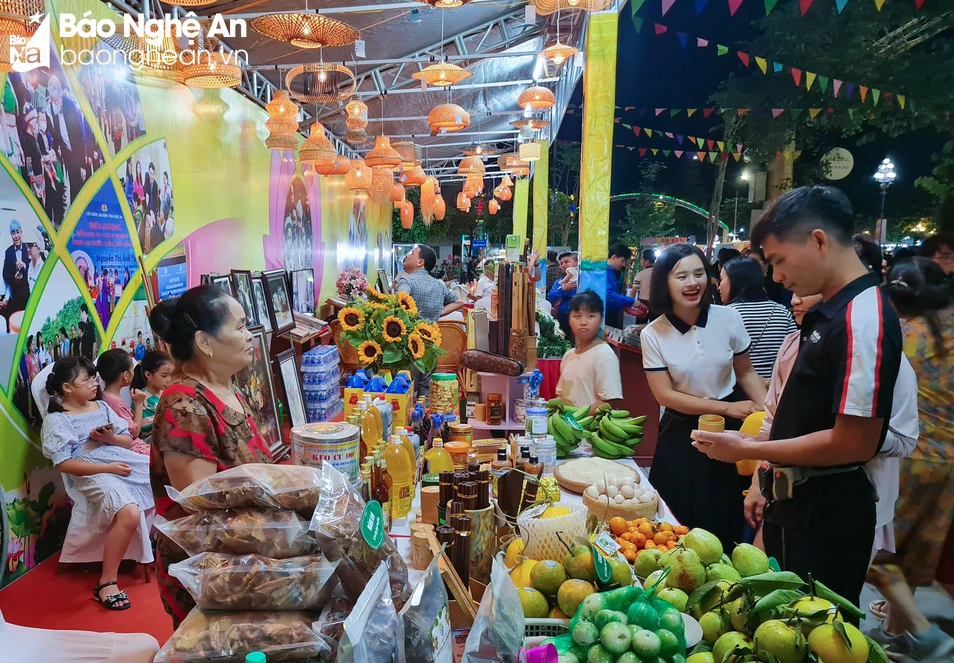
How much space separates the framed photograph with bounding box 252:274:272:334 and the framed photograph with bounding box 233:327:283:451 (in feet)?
5.64

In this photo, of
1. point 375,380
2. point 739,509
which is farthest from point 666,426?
point 375,380

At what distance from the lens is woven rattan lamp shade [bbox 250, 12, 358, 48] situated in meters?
3.49

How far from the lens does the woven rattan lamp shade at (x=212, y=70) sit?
398 cm

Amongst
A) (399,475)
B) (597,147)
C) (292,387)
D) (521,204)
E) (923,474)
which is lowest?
(923,474)

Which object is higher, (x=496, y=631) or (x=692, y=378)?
(x=692, y=378)

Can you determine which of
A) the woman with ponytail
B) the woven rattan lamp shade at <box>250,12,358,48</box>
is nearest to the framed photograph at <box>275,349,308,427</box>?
the woven rattan lamp shade at <box>250,12,358,48</box>

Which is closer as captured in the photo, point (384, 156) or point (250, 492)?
point (250, 492)

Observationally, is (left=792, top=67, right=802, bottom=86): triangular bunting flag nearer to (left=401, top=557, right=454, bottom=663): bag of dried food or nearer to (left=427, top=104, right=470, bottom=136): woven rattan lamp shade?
(left=427, top=104, right=470, bottom=136): woven rattan lamp shade

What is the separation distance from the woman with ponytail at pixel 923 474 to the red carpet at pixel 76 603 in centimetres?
379

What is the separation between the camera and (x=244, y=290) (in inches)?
221

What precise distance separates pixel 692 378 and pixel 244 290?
14.0 feet

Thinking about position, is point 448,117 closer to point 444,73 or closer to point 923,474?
point 444,73

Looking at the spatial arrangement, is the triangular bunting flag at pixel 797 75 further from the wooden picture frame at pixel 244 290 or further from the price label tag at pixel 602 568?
the price label tag at pixel 602 568

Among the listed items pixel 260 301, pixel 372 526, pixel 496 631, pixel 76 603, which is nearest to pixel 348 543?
pixel 372 526
